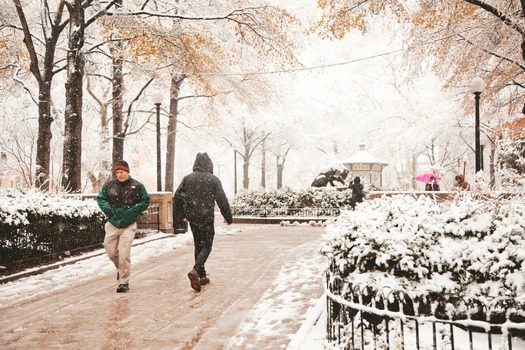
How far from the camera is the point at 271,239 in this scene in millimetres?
14766

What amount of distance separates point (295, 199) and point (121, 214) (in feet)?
53.4

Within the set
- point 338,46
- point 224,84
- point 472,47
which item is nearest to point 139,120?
point 224,84

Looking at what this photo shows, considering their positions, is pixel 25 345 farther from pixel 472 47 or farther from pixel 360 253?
pixel 472 47

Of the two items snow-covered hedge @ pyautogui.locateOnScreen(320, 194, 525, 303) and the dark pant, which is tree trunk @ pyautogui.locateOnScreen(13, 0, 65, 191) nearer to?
the dark pant

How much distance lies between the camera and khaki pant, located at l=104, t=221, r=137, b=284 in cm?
725

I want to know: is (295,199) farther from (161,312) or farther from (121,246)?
(161,312)

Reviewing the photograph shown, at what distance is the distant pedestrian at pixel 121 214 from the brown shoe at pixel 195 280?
3.38ft

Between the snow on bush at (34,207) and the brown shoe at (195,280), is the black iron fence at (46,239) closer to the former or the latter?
the snow on bush at (34,207)

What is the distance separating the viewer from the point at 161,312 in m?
6.02

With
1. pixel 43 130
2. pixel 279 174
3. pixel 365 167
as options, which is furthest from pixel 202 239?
pixel 279 174

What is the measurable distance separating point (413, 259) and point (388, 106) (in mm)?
37705

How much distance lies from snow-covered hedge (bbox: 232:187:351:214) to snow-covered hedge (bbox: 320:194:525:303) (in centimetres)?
1744

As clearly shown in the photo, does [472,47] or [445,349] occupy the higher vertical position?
[472,47]

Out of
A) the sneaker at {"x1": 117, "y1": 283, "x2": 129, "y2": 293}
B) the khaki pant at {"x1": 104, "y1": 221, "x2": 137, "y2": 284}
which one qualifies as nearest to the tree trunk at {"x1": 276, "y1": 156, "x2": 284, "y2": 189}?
the khaki pant at {"x1": 104, "y1": 221, "x2": 137, "y2": 284}
